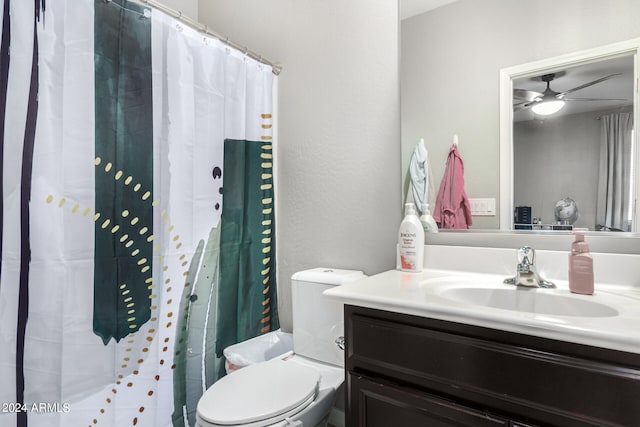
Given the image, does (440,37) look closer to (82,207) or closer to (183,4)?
(82,207)

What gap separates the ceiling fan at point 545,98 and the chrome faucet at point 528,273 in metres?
0.49

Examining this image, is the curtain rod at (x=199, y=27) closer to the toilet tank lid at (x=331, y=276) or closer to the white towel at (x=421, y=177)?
the white towel at (x=421, y=177)

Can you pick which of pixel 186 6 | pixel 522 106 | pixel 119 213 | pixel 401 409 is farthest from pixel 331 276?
pixel 186 6

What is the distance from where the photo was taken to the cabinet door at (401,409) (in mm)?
775

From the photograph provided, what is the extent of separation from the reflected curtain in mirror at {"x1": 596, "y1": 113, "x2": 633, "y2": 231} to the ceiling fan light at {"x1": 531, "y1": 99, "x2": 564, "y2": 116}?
5.0 inches

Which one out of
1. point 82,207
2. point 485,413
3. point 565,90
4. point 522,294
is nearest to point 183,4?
point 82,207

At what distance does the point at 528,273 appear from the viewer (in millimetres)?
1039

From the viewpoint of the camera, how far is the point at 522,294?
102 centimetres

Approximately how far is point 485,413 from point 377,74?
4.15 ft

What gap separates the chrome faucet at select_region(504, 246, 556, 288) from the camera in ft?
3.38

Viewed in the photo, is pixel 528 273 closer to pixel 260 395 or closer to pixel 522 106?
pixel 522 106

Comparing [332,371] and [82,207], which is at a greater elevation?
[82,207]

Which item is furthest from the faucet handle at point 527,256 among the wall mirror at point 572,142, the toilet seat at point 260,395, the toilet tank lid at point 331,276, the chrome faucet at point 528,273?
the toilet seat at point 260,395

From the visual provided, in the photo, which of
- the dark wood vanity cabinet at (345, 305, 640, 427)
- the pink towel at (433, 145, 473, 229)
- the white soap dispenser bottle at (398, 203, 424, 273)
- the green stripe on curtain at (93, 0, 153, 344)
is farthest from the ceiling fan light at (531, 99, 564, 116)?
the green stripe on curtain at (93, 0, 153, 344)
